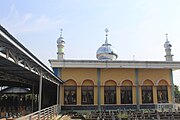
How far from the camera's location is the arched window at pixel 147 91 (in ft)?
61.5

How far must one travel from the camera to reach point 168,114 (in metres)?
14.1

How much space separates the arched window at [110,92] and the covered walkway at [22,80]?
3.88 meters

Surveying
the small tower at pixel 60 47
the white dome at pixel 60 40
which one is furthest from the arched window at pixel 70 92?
the white dome at pixel 60 40

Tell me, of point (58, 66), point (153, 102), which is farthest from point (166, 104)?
point (58, 66)

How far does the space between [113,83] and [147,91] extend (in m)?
2.92

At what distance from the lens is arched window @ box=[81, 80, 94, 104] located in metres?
18.0

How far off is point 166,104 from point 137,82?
2.91 m

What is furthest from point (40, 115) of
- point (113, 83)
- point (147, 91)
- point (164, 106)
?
point (164, 106)

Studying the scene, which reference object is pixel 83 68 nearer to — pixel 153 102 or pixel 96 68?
pixel 96 68

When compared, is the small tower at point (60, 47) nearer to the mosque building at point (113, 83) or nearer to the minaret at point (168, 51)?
the mosque building at point (113, 83)

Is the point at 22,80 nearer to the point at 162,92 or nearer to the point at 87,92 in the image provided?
the point at 87,92

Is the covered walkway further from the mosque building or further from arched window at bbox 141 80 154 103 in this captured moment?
arched window at bbox 141 80 154 103

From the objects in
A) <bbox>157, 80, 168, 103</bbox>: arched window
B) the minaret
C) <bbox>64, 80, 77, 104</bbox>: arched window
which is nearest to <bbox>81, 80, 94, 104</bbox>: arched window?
<bbox>64, 80, 77, 104</bbox>: arched window

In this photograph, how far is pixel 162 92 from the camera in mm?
19203
